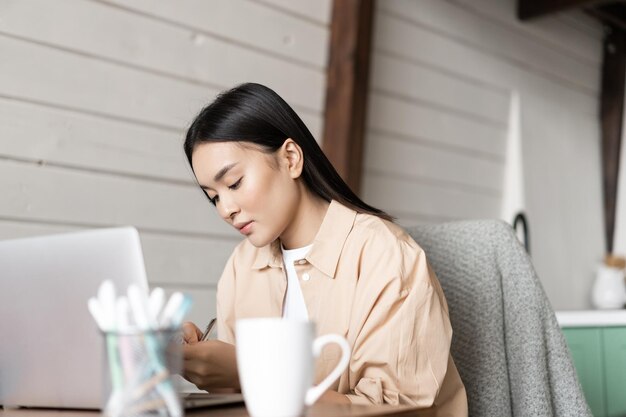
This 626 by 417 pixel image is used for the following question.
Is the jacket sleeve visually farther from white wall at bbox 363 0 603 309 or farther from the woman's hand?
white wall at bbox 363 0 603 309

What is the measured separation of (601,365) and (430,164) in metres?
0.94

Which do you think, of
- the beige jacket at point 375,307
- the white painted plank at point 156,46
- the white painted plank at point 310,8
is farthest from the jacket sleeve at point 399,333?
the white painted plank at point 310,8

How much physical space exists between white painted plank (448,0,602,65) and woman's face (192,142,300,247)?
2.00 metres

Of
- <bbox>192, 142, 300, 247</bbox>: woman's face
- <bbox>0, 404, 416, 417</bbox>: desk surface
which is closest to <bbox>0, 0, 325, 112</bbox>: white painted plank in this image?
<bbox>192, 142, 300, 247</bbox>: woman's face

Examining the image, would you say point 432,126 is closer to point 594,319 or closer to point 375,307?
point 594,319

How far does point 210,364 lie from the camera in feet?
3.61

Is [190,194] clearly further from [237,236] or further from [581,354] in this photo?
[581,354]

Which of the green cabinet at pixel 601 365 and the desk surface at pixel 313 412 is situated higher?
the desk surface at pixel 313 412

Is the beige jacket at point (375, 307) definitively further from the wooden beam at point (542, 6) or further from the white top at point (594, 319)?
the wooden beam at point (542, 6)

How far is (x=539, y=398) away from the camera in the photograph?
140 cm

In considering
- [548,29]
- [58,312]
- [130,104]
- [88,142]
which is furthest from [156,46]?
[548,29]

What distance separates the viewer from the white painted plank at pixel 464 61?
115 inches

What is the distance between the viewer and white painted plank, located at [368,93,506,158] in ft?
9.43

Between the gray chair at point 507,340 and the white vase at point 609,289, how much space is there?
7.19ft
